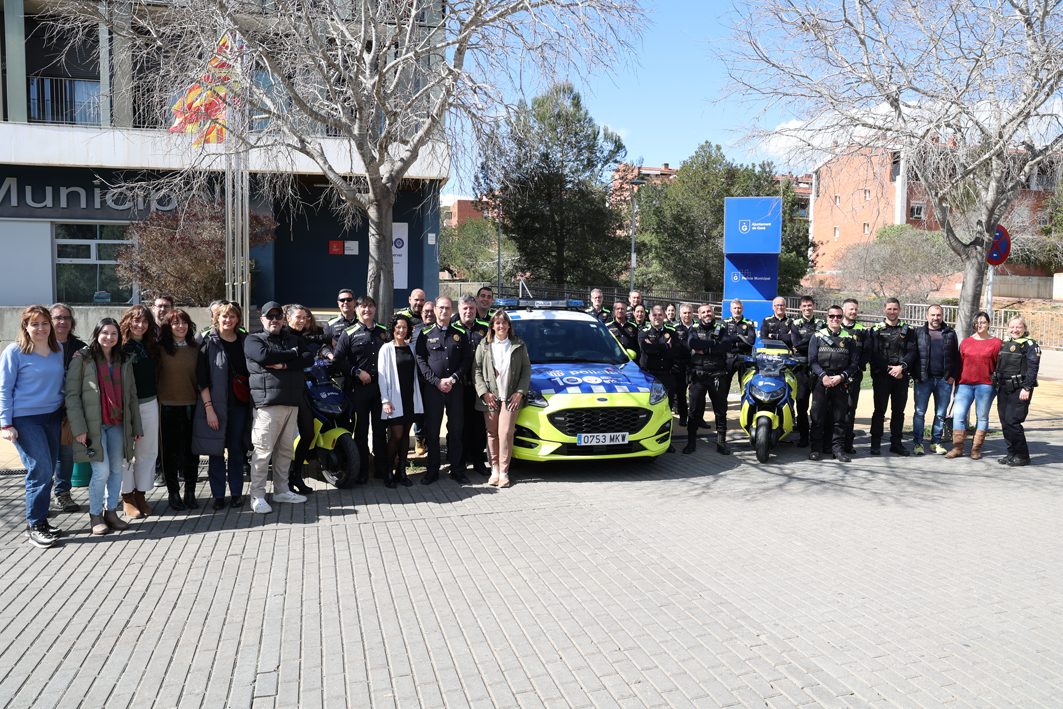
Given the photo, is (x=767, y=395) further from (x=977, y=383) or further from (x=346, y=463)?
(x=346, y=463)

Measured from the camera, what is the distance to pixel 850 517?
22.8ft

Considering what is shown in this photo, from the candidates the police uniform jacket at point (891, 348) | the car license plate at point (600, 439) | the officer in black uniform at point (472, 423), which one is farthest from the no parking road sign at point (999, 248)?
the officer in black uniform at point (472, 423)

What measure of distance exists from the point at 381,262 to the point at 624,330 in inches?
136

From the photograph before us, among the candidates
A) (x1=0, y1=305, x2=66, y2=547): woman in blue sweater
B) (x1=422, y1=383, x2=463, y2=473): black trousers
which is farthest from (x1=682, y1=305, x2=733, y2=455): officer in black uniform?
(x1=0, y1=305, x2=66, y2=547): woman in blue sweater

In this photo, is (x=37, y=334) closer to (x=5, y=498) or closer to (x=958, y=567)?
(x=5, y=498)

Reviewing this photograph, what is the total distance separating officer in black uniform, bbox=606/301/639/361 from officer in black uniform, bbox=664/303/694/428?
2.19 feet

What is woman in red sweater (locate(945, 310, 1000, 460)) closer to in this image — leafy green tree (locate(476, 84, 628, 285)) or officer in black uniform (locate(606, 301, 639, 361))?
officer in black uniform (locate(606, 301, 639, 361))

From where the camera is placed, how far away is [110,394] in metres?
6.45

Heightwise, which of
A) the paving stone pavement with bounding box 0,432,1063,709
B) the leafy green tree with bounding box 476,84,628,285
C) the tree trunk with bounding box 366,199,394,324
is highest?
the leafy green tree with bounding box 476,84,628,285

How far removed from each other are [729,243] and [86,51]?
1891cm

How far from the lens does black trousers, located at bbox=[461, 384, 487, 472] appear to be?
28.9 ft

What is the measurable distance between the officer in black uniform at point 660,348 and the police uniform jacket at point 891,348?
2.18 meters

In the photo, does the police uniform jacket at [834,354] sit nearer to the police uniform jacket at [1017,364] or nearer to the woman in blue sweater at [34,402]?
the police uniform jacket at [1017,364]

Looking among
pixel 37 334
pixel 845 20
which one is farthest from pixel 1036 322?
pixel 37 334
